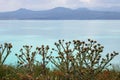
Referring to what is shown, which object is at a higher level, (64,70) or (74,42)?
(74,42)

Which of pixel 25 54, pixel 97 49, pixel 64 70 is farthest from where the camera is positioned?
pixel 25 54

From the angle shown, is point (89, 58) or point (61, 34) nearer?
point (89, 58)

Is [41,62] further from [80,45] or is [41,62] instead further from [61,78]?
[80,45]

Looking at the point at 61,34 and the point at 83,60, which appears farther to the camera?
the point at 61,34

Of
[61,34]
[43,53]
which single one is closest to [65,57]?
[43,53]

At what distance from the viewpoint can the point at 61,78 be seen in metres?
12.0

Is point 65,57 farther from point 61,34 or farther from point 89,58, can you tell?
point 61,34

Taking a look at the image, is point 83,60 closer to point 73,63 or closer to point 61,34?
point 73,63

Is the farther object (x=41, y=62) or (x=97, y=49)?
(x=41, y=62)

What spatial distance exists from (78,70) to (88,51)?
471mm

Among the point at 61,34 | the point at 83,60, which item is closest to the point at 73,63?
the point at 83,60

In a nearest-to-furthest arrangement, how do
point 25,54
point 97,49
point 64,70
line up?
point 97,49 < point 64,70 < point 25,54

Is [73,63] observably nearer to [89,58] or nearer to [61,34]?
[89,58]

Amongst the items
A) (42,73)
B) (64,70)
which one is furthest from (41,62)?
(64,70)
